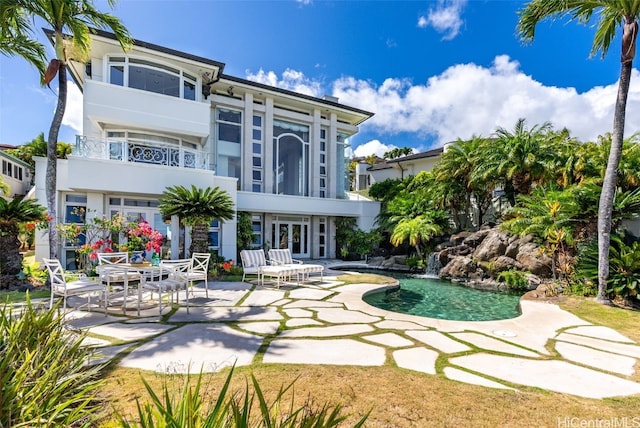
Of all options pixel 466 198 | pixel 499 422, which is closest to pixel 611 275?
pixel 499 422

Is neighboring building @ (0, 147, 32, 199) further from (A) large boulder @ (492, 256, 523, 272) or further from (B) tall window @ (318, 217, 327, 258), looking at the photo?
(A) large boulder @ (492, 256, 523, 272)

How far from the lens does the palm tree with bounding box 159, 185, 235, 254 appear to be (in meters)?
11.5

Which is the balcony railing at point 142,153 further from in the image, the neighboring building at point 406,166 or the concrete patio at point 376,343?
the neighboring building at point 406,166

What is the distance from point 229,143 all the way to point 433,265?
13185 mm

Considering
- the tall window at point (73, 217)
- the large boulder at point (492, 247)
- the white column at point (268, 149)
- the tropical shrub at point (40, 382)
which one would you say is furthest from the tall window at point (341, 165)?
the tropical shrub at point (40, 382)

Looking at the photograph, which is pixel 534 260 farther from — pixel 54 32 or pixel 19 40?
pixel 19 40

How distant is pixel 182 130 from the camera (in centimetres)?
1490

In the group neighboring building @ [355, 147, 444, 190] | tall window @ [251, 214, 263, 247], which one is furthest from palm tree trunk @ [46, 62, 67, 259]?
neighboring building @ [355, 147, 444, 190]

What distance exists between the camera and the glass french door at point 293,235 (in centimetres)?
1984

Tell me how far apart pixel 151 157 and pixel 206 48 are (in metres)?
6.71

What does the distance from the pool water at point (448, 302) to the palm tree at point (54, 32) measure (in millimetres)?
10039

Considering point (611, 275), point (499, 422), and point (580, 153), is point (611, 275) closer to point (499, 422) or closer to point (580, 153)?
point (499, 422)

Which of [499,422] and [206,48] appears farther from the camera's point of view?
[206,48]

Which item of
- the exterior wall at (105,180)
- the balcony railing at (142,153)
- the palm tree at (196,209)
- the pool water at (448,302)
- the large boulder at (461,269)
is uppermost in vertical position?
the balcony railing at (142,153)
